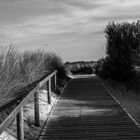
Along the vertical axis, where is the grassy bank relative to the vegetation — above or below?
above

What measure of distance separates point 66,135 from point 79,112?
7.86 ft

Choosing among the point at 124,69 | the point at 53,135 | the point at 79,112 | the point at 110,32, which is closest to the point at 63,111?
the point at 79,112

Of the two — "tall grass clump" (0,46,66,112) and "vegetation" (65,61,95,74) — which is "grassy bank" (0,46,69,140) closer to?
"tall grass clump" (0,46,66,112)

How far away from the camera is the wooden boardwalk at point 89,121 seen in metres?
7.48

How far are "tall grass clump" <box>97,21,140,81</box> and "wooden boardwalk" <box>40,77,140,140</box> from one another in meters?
4.36

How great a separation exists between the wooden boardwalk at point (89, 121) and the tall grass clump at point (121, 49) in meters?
4.36

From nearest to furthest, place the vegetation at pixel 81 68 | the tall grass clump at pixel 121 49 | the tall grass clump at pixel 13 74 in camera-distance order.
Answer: the tall grass clump at pixel 13 74
the tall grass clump at pixel 121 49
the vegetation at pixel 81 68

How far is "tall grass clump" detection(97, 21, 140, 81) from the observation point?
54.1ft

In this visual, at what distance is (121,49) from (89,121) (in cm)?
857

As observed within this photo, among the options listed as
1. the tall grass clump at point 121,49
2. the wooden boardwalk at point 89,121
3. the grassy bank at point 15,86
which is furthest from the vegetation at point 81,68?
the grassy bank at point 15,86

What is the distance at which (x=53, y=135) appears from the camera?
24.9 ft

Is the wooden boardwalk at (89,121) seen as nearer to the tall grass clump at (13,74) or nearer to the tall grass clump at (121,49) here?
the tall grass clump at (13,74)

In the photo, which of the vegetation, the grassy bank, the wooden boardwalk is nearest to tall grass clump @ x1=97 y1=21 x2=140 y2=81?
the wooden boardwalk

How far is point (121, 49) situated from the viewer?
16.9 m
